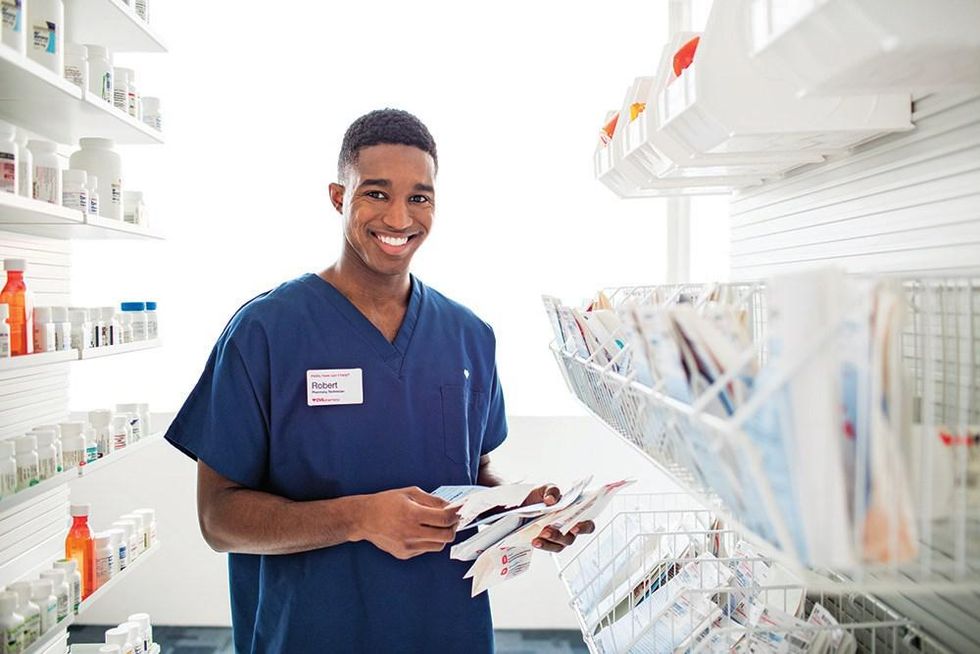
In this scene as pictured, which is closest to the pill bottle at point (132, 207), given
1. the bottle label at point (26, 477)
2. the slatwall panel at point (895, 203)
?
the bottle label at point (26, 477)

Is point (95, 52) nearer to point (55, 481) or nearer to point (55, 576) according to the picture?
point (55, 481)

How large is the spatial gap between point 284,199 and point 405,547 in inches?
121

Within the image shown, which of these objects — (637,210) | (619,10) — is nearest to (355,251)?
(637,210)

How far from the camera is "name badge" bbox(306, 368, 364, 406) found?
73.0 inches

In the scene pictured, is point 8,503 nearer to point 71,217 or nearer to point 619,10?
point 71,217

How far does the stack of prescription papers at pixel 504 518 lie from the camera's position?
62.6 inches

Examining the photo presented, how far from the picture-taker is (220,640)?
13.2ft

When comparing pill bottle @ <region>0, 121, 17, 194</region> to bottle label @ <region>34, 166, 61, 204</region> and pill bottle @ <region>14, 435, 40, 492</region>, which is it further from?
pill bottle @ <region>14, 435, 40, 492</region>

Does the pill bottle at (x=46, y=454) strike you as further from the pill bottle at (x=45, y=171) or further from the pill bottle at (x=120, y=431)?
the pill bottle at (x=45, y=171)

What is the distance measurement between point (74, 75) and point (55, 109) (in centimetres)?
16

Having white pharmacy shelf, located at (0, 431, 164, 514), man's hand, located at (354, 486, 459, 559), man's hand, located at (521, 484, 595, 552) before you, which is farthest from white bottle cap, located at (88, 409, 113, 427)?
man's hand, located at (521, 484, 595, 552)

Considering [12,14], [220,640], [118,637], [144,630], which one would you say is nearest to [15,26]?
[12,14]

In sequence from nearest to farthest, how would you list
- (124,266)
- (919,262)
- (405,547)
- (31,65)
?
(919,262)
(405,547)
(31,65)
(124,266)

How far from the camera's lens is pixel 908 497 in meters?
0.72
